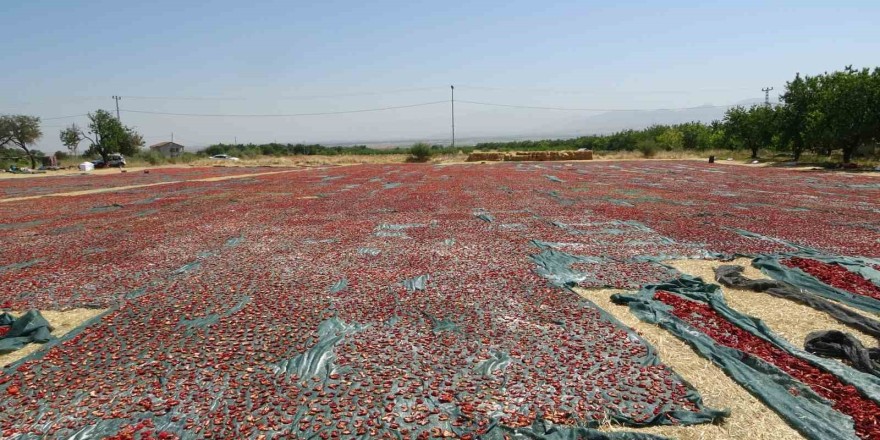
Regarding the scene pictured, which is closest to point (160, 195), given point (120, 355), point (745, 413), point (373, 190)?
point (373, 190)

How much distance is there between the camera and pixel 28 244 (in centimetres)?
813

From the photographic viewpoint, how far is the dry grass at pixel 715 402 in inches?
112

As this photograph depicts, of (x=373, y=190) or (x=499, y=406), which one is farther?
(x=373, y=190)

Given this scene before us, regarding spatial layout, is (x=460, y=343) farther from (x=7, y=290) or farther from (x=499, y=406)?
(x=7, y=290)

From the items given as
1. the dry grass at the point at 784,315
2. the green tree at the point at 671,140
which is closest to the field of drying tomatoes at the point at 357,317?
the dry grass at the point at 784,315

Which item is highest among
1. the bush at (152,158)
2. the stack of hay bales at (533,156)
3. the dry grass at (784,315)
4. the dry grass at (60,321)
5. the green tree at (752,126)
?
the green tree at (752,126)

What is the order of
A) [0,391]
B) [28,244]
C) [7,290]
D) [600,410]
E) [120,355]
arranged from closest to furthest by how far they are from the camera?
[600,410]
[0,391]
[120,355]
[7,290]
[28,244]

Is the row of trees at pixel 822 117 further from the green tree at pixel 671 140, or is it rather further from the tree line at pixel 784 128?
the green tree at pixel 671 140

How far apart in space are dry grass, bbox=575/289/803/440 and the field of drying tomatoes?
10cm

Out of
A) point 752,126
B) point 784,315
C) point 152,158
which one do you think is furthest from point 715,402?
point 152,158

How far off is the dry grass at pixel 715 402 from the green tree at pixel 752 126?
34.5 metres

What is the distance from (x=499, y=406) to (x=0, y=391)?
338cm

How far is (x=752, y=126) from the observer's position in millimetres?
34469

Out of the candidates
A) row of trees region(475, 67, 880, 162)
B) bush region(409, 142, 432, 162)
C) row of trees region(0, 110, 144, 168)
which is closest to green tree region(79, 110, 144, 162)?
row of trees region(0, 110, 144, 168)
